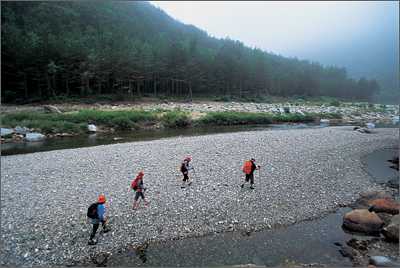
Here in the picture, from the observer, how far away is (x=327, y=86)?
157 ft

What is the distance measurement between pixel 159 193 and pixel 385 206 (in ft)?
24.0

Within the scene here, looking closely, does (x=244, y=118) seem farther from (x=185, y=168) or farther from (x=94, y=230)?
(x=94, y=230)

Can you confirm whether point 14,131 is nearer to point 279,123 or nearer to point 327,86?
point 279,123

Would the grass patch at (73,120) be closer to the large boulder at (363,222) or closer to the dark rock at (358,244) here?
the large boulder at (363,222)

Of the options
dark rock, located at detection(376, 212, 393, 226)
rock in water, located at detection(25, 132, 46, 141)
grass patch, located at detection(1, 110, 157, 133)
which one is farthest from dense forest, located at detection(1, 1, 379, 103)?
dark rock, located at detection(376, 212, 393, 226)

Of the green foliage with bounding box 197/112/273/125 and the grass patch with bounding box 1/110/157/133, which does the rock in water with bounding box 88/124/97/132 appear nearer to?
the grass patch with bounding box 1/110/157/133

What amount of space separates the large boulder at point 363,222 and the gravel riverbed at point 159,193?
0.80 metres

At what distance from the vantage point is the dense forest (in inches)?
840

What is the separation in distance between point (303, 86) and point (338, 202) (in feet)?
137

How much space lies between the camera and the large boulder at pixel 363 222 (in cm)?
566

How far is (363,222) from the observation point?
5758 millimetres

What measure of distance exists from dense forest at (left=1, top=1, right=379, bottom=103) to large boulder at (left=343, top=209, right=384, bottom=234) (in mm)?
21328

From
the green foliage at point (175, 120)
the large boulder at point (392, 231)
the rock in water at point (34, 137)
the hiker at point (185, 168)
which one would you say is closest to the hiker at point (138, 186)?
the hiker at point (185, 168)

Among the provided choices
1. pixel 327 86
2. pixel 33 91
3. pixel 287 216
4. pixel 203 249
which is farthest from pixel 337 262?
pixel 327 86
